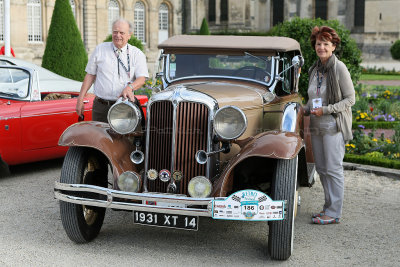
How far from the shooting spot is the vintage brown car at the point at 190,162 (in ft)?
14.0

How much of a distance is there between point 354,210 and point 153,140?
2599 mm

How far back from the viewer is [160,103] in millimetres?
4570

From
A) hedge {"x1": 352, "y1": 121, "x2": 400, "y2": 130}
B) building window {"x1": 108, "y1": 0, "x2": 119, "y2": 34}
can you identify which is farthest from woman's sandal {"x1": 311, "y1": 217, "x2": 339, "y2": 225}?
building window {"x1": 108, "y1": 0, "x2": 119, "y2": 34}

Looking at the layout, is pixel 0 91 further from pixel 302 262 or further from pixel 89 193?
pixel 302 262

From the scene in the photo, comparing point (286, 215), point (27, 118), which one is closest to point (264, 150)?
point (286, 215)

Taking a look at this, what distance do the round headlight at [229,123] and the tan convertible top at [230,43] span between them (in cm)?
123

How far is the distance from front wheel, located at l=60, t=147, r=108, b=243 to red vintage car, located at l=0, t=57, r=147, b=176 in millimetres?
2383

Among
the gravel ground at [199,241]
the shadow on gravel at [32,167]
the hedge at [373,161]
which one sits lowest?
the shadow on gravel at [32,167]

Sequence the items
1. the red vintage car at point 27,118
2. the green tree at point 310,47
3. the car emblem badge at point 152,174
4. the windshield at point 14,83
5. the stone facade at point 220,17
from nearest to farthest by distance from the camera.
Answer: the car emblem badge at point 152,174 < the red vintage car at point 27,118 < the windshield at point 14,83 < the green tree at point 310,47 < the stone facade at point 220,17

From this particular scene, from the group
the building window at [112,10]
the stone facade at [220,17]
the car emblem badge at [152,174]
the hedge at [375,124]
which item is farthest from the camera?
the building window at [112,10]

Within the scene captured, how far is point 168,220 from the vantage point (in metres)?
4.32

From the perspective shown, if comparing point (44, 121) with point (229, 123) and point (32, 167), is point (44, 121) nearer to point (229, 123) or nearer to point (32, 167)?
point (32, 167)

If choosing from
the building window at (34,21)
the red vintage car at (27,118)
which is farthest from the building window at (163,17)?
the red vintage car at (27,118)

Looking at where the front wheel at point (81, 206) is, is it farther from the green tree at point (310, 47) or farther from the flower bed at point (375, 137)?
the green tree at point (310, 47)
